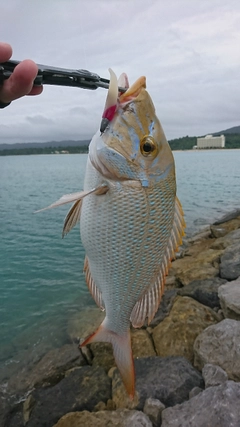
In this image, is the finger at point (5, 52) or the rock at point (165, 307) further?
the rock at point (165, 307)

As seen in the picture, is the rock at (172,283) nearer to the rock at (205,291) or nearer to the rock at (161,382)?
the rock at (205,291)

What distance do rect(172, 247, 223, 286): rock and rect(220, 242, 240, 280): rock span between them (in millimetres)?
345

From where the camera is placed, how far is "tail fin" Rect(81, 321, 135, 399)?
2502 millimetres

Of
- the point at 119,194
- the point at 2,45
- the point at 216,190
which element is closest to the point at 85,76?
the point at 2,45

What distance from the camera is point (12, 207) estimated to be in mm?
24828

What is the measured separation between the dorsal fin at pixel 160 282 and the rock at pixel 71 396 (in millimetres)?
3121

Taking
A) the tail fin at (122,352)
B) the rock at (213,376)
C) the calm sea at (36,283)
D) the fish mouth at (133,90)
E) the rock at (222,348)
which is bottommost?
the calm sea at (36,283)

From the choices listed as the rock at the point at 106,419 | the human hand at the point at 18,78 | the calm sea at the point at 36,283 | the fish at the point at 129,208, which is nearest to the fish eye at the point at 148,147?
the fish at the point at 129,208

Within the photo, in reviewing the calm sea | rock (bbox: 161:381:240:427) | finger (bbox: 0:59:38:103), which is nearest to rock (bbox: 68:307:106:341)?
the calm sea

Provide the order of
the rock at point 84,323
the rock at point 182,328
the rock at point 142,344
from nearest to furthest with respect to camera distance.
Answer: the rock at point 182,328 → the rock at point 142,344 → the rock at point 84,323

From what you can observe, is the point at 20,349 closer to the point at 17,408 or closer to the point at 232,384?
the point at 17,408

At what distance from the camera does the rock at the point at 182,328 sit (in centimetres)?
580

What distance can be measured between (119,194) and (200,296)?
19.6ft

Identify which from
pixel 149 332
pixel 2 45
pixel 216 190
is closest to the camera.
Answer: pixel 2 45
